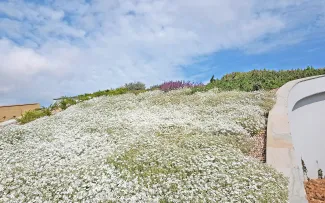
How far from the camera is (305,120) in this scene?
12.8 m

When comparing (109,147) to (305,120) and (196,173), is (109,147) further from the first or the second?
(305,120)

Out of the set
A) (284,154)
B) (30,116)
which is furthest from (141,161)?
(30,116)

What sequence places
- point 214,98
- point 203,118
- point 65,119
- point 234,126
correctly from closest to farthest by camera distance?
point 234,126, point 203,118, point 65,119, point 214,98

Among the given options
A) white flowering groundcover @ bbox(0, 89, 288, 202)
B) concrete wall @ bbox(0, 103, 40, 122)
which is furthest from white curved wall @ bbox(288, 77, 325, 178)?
concrete wall @ bbox(0, 103, 40, 122)

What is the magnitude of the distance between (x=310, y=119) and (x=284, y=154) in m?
7.43

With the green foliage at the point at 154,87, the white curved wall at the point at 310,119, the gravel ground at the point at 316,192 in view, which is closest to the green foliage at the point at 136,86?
the green foliage at the point at 154,87

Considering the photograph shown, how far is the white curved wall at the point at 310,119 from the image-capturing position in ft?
39.1

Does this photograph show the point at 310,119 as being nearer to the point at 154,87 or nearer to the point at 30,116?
the point at 154,87

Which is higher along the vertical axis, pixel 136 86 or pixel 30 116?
pixel 136 86

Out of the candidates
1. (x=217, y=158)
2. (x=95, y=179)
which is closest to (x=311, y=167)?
(x=217, y=158)

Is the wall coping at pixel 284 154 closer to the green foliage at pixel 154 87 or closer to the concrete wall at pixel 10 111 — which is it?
the green foliage at pixel 154 87

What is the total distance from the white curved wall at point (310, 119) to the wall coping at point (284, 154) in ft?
9.83

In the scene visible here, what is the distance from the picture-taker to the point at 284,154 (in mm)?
6539

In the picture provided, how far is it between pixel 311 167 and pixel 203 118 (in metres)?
5.39
